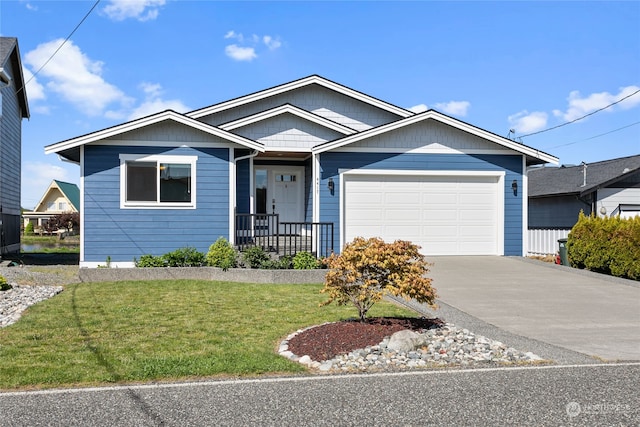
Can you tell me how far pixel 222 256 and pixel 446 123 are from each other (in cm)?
785

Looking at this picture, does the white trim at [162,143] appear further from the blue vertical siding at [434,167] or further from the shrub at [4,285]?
the shrub at [4,285]

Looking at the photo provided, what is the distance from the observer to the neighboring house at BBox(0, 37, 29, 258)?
18094 mm

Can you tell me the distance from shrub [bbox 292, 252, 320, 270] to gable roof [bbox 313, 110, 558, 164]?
142 inches

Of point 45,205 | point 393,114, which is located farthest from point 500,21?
point 45,205

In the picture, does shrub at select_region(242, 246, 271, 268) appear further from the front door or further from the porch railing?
the front door

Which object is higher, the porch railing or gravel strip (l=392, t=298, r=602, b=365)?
the porch railing

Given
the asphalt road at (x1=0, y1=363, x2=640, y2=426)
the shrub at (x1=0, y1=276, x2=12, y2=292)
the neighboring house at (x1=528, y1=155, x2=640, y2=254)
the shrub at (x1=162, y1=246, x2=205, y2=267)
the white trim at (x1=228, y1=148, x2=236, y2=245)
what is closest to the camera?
the asphalt road at (x1=0, y1=363, x2=640, y2=426)

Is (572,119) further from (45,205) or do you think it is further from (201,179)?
(45,205)

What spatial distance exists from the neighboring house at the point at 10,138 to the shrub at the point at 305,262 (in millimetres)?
10638

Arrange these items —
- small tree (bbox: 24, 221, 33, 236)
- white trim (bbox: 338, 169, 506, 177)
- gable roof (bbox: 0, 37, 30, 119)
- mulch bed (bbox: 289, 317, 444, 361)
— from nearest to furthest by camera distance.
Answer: mulch bed (bbox: 289, 317, 444, 361), white trim (bbox: 338, 169, 506, 177), gable roof (bbox: 0, 37, 30, 119), small tree (bbox: 24, 221, 33, 236)

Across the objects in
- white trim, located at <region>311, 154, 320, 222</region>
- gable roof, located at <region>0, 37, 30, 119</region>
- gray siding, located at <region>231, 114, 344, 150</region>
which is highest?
gable roof, located at <region>0, 37, 30, 119</region>

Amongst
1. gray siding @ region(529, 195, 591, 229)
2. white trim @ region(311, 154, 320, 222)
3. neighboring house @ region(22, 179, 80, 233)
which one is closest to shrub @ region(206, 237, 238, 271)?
white trim @ region(311, 154, 320, 222)

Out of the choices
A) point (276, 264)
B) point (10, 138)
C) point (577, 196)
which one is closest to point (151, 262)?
point (276, 264)

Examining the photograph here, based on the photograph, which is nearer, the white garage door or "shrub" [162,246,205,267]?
"shrub" [162,246,205,267]
